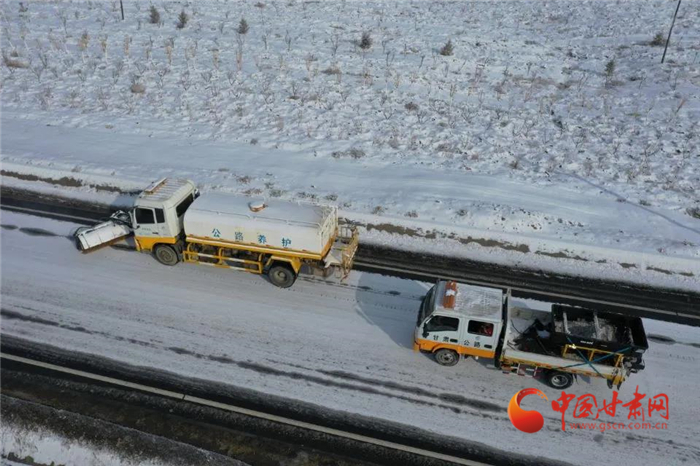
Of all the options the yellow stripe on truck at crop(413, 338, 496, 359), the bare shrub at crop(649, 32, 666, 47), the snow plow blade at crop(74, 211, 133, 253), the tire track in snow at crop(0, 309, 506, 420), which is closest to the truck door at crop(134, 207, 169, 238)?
the snow plow blade at crop(74, 211, 133, 253)

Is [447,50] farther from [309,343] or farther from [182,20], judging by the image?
[309,343]

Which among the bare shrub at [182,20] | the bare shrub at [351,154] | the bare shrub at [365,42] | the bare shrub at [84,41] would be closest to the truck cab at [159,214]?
the bare shrub at [351,154]

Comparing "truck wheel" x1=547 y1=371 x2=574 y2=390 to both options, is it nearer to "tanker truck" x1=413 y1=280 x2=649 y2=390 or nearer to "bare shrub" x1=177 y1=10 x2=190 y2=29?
"tanker truck" x1=413 y1=280 x2=649 y2=390

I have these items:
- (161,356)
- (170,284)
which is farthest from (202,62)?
(161,356)

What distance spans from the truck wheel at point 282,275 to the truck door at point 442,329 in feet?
16.9

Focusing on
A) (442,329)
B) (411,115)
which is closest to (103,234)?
(442,329)

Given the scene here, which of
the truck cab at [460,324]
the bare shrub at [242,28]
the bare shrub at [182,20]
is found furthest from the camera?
the bare shrub at [182,20]

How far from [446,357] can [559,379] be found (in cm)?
296

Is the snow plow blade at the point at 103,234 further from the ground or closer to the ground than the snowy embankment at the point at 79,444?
further from the ground

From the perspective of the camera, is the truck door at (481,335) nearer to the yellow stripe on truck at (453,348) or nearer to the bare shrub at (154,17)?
the yellow stripe on truck at (453,348)

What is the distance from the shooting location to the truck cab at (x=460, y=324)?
1357 centimetres

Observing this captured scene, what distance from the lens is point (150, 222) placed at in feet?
57.6

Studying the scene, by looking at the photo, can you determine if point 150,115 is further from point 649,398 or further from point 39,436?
point 649,398

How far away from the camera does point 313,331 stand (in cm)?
1574
